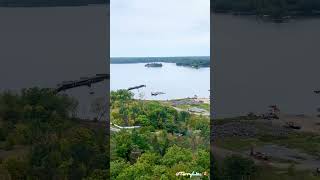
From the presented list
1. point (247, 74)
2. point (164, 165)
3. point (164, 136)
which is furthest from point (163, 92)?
point (247, 74)

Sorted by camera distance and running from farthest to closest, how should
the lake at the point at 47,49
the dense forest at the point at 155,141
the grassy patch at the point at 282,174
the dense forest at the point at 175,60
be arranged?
the dense forest at the point at 175,60
the dense forest at the point at 155,141
the lake at the point at 47,49
the grassy patch at the point at 282,174

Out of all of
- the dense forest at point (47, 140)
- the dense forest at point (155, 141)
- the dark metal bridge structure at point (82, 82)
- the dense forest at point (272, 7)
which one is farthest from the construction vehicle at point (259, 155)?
the dark metal bridge structure at point (82, 82)

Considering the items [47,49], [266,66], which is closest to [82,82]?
[47,49]

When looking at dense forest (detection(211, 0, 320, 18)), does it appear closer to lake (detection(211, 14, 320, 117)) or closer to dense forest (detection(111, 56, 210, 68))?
lake (detection(211, 14, 320, 117))

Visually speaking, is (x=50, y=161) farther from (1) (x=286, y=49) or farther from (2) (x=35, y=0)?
(1) (x=286, y=49)

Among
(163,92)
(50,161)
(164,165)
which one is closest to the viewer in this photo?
(50,161)

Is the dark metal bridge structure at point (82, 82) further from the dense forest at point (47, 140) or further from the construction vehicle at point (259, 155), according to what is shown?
the construction vehicle at point (259, 155)
